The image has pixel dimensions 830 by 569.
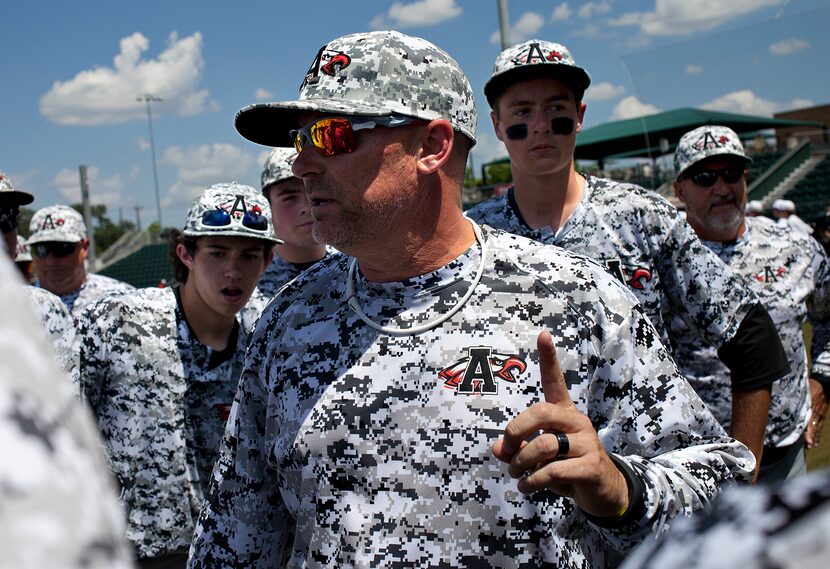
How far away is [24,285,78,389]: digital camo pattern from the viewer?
365 cm

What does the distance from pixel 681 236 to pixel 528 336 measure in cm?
170

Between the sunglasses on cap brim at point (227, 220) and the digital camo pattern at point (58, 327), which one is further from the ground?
the sunglasses on cap brim at point (227, 220)

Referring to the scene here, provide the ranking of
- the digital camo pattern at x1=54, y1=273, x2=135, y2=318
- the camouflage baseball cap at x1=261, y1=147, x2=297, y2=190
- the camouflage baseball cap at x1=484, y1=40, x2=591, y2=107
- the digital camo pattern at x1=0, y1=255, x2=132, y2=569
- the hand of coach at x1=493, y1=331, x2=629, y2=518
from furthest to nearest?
the digital camo pattern at x1=54, y1=273, x2=135, y2=318
the camouflage baseball cap at x1=261, y1=147, x2=297, y2=190
the camouflage baseball cap at x1=484, y1=40, x2=591, y2=107
the hand of coach at x1=493, y1=331, x2=629, y2=518
the digital camo pattern at x1=0, y1=255, x2=132, y2=569

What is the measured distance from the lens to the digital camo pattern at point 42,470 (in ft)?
1.48

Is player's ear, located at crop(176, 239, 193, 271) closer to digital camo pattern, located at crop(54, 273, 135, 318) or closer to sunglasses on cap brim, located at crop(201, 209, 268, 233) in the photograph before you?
sunglasses on cap brim, located at crop(201, 209, 268, 233)

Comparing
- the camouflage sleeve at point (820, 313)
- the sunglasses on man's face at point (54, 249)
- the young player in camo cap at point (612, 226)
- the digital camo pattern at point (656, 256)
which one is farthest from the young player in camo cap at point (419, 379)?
the sunglasses on man's face at point (54, 249)

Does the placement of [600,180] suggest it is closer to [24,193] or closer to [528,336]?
[528,336]

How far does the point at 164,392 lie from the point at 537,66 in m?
2.34

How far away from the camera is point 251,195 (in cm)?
400

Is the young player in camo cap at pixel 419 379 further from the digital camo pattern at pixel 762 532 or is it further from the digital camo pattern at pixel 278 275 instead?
the digital camo pattern at pixel 278 275

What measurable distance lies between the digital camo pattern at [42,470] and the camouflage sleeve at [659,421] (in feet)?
5.13

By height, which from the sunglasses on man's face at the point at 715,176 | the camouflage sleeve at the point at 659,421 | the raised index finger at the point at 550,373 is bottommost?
the camouflage sleeve at the point at 659,421

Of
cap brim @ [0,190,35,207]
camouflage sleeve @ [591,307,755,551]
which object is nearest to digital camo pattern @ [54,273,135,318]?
cap brim @ [0,190,35,207]

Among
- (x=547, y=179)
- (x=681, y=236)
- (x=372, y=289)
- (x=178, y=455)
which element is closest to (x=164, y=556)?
(x=178, y=455)
